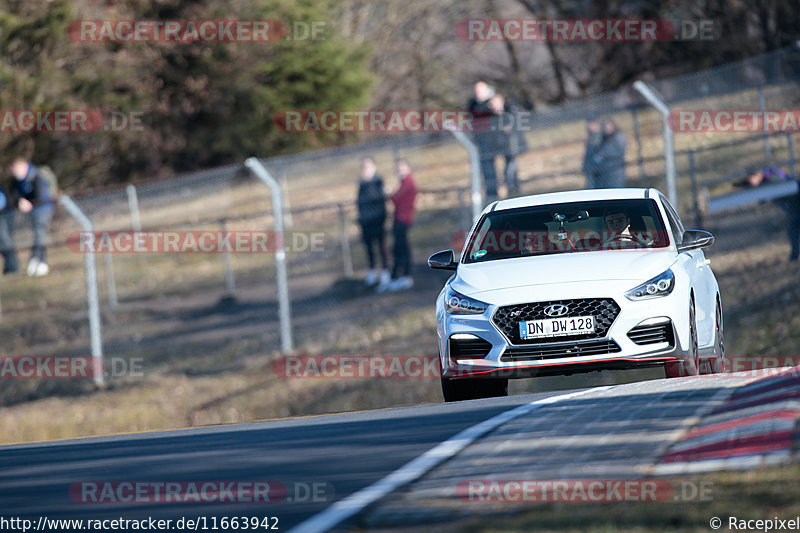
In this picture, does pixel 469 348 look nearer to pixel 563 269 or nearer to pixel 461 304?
pixel 461 304

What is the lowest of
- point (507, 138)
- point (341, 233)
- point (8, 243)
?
point (341, 233)

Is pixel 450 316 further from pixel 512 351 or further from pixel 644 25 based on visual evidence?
pixel 644 25

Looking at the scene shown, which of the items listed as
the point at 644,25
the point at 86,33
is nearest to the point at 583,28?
the point at 644,25

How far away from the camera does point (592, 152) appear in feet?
61.7

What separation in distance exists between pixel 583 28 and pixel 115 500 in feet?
131

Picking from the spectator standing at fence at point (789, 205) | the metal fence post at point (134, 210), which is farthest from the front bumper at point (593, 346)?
the metal fence post at point (134, 210)

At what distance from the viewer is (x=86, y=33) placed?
36125 mm

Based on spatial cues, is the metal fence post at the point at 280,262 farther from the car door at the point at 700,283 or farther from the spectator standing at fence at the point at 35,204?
the car door at the point at 700,283

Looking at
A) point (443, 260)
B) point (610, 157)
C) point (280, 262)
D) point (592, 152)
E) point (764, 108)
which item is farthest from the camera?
point (764, 108)

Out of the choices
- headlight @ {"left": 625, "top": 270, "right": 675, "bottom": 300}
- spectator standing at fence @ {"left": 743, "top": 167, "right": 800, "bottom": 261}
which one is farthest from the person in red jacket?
headlight @ {"left": 625, "top": 270, "right": 675, "bottom": 300}

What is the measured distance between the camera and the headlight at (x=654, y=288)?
9.34 m

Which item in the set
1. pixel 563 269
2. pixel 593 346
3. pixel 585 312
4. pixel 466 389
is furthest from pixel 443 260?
pixel 593 346

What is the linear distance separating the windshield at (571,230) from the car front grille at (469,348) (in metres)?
1.00

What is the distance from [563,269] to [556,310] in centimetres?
43
